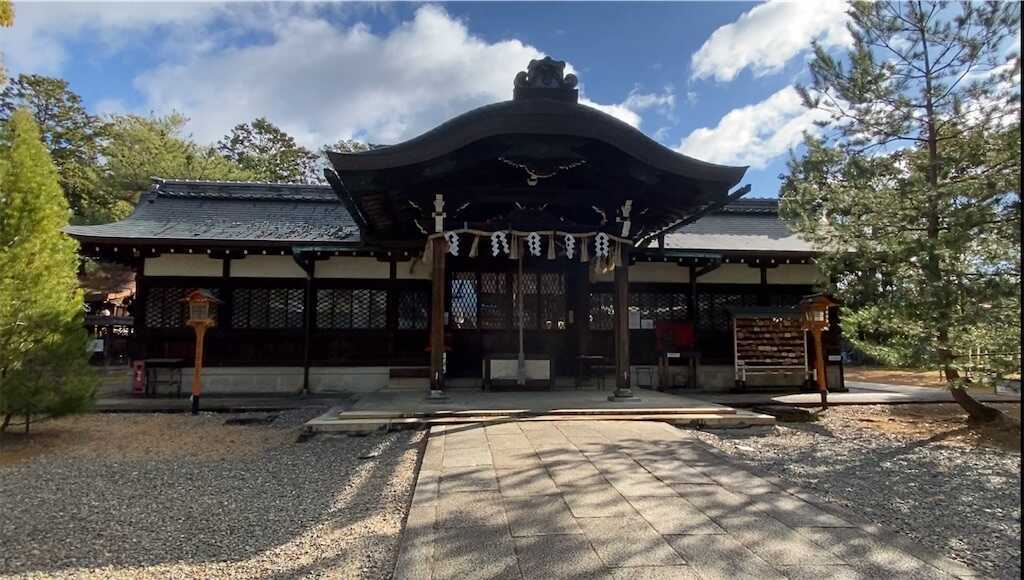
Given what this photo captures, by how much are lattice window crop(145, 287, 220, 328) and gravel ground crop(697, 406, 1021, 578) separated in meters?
10.3

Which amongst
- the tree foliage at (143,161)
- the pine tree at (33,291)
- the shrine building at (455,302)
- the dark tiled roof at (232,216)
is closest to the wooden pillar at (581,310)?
the shrine building at (455,302)

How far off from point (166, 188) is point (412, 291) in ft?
24.9

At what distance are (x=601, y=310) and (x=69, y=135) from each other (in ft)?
89.3

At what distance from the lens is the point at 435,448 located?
5.43 m

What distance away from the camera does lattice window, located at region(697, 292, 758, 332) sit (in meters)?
11.7

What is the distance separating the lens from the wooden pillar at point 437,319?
751cm

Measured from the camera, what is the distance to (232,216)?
12516 mm

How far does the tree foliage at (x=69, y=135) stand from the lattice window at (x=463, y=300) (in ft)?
63.6

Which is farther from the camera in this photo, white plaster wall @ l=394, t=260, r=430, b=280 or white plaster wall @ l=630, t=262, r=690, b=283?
white plaster wall @ l=630, t=262, r=690, b=283

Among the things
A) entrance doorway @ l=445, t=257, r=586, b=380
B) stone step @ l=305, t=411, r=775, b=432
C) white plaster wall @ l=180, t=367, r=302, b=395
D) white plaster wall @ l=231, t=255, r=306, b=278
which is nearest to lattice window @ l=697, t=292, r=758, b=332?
entrance doorway @ l=445, t=257, r=586, b=380

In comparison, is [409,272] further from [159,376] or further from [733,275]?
[733,275]

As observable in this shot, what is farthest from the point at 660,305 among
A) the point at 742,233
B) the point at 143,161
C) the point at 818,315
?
the point at 143,161

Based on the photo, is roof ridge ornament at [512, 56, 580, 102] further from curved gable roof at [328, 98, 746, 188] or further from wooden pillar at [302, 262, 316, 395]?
wooden pillar at [302, 262, 316, 395]

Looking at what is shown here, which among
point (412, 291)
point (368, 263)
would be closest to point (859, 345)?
point (412, 291)
